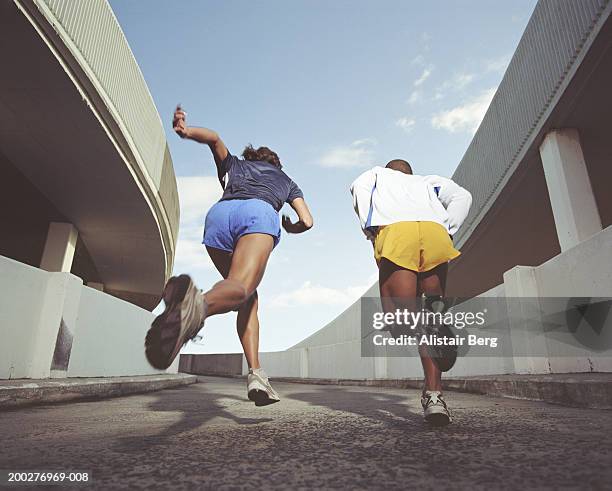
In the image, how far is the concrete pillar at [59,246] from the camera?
978 cm

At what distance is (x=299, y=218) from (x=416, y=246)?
0.83 metres

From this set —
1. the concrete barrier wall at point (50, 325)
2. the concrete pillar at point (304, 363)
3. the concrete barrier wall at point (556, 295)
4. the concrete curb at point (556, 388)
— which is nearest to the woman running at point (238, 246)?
the concrete curb at point (556, 388)

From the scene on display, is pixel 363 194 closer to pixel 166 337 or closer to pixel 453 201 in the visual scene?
pixel 453 201

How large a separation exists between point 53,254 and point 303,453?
10.5 meters

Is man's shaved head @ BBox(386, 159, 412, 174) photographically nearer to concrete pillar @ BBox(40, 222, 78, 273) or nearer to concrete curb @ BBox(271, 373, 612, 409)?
concrete curb @ BBox(271, 373, 612, 409)

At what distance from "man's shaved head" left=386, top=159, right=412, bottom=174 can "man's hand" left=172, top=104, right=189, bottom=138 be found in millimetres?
1355

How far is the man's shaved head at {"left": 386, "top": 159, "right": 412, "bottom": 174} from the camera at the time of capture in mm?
2725

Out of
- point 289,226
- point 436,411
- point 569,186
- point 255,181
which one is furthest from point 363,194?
point 569,186

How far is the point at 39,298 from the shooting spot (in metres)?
5.10

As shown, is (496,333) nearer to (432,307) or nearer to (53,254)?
(432,307)

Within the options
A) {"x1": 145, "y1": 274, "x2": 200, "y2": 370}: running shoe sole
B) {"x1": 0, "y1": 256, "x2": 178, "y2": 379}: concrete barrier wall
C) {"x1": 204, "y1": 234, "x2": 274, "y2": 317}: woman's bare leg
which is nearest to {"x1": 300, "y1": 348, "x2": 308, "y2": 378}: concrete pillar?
{"x1": 0, "y1": 256, "x2": 178, "y2": 379}: concrete barrier wall

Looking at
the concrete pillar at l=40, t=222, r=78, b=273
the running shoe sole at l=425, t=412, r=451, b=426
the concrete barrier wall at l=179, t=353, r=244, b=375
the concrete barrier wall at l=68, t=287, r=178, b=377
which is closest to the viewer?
the running shoe sole at l=425, t=412, r=451, b=426

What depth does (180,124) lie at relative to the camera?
7.24ft

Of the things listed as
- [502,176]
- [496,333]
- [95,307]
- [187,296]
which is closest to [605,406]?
[187,296]
